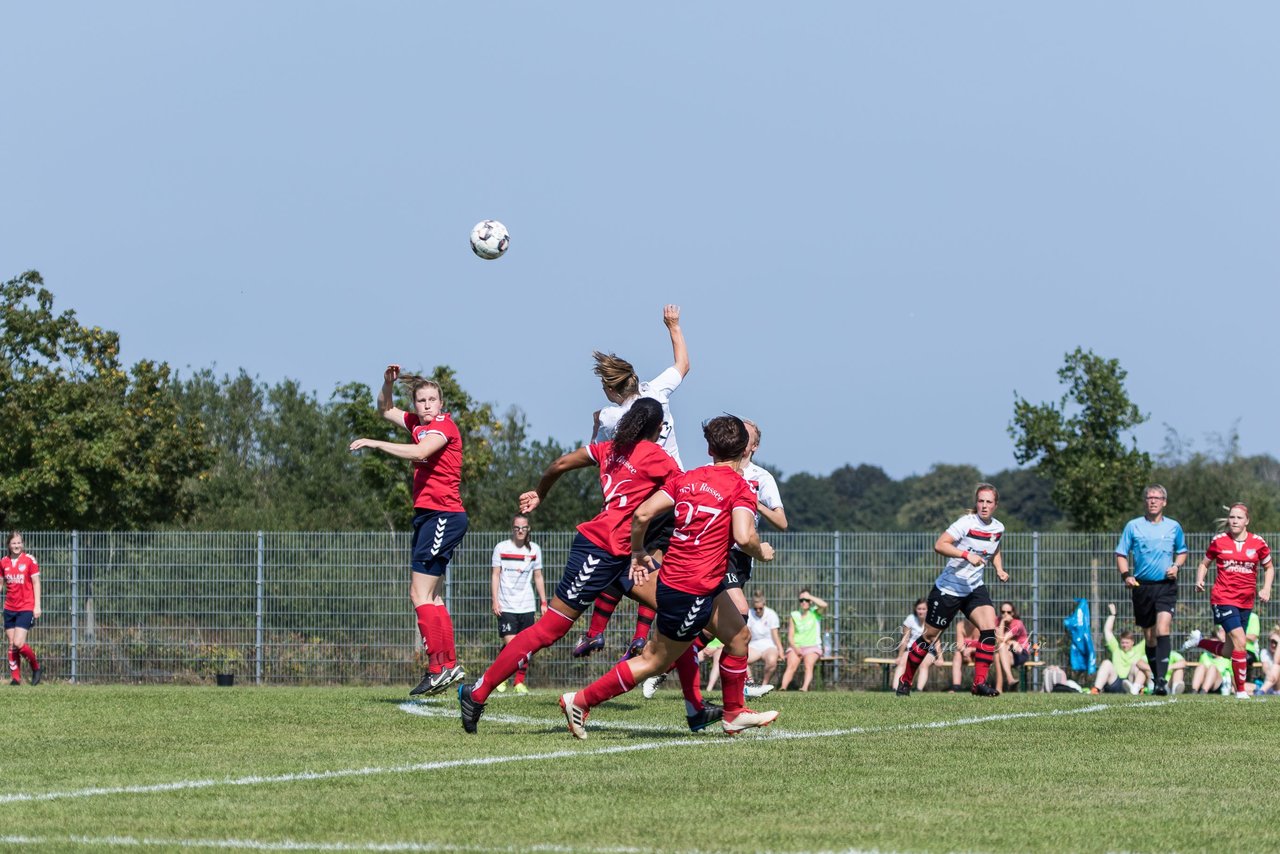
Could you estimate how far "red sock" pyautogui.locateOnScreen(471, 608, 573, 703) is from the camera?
29.5 ft

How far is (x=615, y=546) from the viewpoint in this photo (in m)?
9.26

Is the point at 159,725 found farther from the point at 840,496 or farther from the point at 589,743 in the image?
the point at 840,496

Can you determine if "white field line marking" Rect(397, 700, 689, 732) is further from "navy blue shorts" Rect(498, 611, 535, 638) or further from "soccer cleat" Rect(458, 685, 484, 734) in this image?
"navy blue shorts" Rect(498, 611, 535, 638)

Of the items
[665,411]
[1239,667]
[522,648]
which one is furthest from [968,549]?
[522,648]

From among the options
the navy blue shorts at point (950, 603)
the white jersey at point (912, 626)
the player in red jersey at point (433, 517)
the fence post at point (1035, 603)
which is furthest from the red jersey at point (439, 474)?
the fence post at point (1035, 603)

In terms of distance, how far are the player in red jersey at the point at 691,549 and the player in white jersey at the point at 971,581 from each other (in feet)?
A: 20.2

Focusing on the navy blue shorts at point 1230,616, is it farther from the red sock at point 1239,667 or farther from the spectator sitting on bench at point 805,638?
the spectator sitting on bench at point 805,638

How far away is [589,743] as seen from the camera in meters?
8.59

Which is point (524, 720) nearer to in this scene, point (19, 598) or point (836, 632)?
point (836, 632)

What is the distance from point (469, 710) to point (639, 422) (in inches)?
70.1

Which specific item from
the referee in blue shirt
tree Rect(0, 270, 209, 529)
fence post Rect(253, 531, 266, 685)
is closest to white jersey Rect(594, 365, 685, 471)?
the referee in blue shirt

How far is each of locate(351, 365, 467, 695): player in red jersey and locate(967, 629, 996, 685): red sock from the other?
211 inches

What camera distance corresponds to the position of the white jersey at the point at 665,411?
10703 mm

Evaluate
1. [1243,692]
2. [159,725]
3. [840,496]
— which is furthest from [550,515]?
[840,496]
